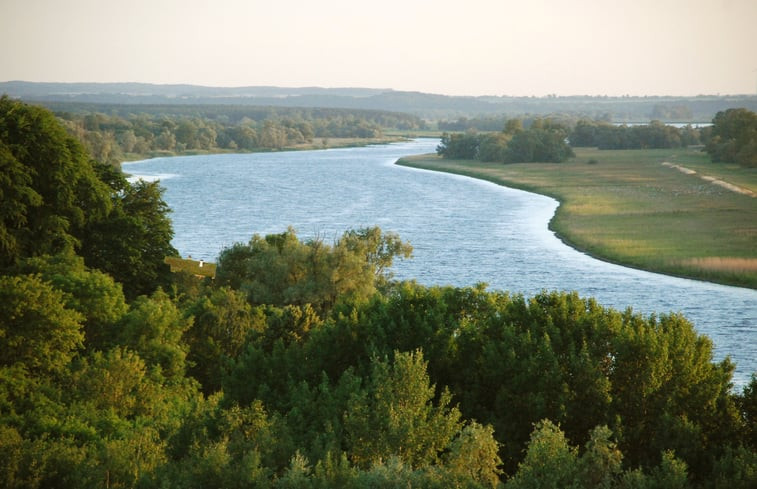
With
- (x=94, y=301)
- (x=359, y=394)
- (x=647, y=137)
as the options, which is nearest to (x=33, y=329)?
(x=94, y=301)

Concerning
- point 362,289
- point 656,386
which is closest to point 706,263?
point 362,289

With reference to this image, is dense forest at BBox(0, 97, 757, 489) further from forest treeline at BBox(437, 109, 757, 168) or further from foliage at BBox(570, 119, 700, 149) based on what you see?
foliage at BBox(570, 119, 700, 149)

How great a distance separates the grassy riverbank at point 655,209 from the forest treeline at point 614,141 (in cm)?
371

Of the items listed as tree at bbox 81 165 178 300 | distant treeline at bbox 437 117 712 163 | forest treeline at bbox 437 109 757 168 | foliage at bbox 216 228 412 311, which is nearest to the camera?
foliage at bbox 216 228 412 311

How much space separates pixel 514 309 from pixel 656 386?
17.8ft

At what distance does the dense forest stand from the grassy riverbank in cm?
3717

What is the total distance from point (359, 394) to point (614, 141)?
7073 inches

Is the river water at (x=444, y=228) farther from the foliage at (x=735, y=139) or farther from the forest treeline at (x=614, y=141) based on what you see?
the foliage at (x=735, y=139)

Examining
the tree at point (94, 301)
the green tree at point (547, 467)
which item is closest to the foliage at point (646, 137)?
the tree at point (94, 301)

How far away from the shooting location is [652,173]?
134125 millimetres

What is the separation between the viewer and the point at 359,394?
21.5 m

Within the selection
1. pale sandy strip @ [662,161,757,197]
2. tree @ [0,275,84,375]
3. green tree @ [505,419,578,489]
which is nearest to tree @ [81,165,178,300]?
tree @ [0,275,84,375]

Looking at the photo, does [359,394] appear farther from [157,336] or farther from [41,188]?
[41,188]

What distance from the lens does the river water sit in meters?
57.3
